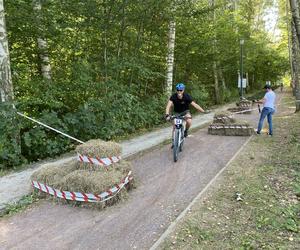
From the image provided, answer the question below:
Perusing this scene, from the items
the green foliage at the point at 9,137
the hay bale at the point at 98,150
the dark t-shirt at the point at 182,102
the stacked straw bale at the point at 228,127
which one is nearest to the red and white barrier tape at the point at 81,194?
the hay bale at the point at 98,150

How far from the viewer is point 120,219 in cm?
446

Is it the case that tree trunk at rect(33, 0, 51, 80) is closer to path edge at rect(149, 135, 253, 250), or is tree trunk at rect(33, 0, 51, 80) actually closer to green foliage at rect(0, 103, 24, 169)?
green foliage at rect(0, 103, 24, 169)

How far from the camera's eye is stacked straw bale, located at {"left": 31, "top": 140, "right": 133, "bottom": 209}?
4.86 metres

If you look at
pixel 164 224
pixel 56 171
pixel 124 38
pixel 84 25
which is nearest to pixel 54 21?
pixel 84 25

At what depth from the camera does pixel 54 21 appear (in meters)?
8.79

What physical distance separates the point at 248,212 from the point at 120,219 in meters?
1.93

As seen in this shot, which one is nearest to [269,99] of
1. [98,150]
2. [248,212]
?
[248,212]

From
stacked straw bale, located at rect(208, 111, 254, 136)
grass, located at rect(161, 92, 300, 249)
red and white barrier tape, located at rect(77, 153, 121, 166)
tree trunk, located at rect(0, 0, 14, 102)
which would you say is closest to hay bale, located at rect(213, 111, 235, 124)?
stacked straw bale, located at rect(208, 111, 254, 136)

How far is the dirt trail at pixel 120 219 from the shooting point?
12.7ft

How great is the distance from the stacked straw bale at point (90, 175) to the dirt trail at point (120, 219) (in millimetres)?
307

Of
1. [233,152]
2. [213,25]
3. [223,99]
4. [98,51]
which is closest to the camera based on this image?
[233,152]

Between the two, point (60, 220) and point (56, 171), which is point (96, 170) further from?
point (60, 220)

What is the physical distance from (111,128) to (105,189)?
536 cm

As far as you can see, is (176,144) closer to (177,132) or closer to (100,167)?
(177,132)
